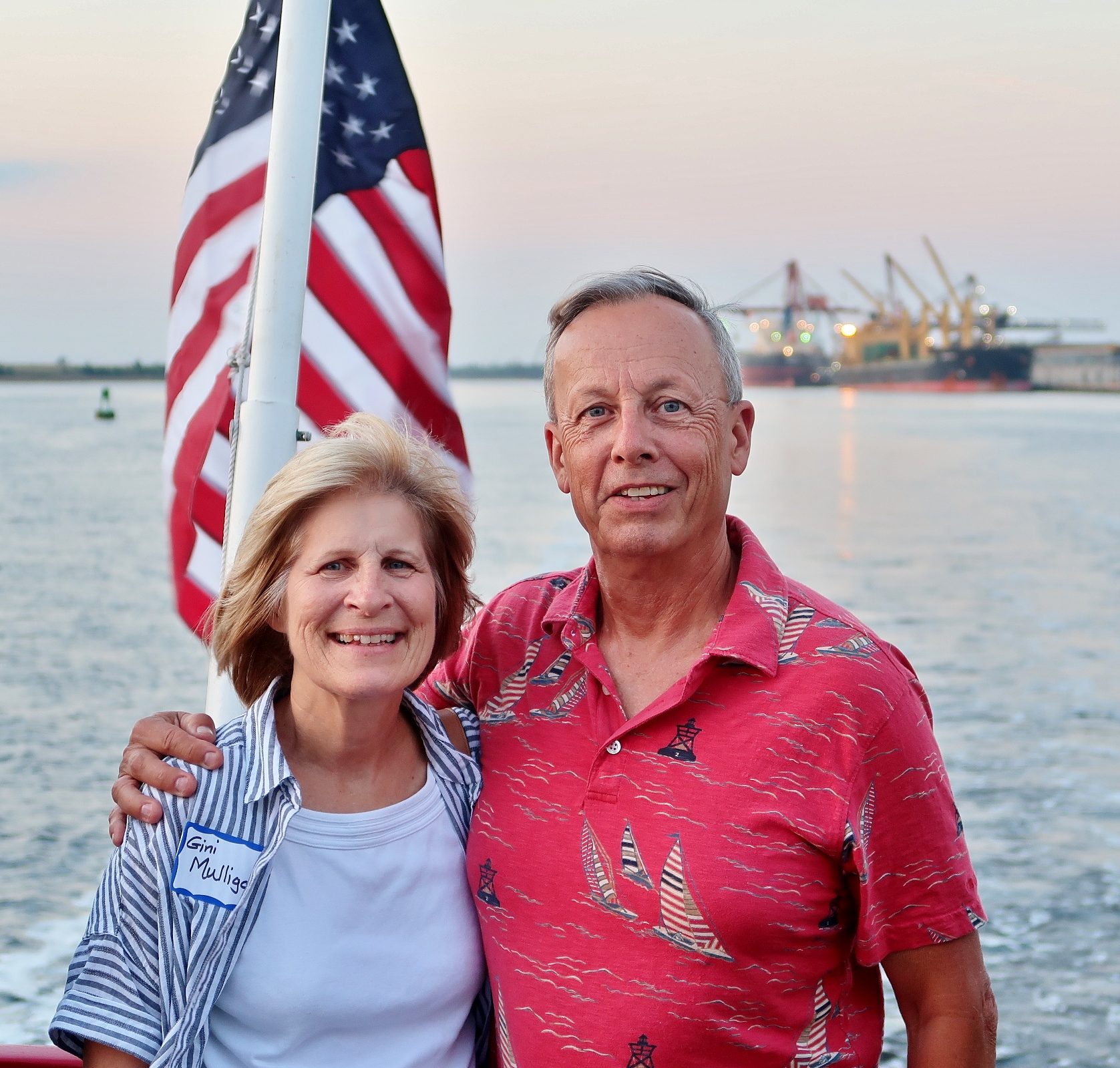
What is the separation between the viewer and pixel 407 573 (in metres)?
2.28

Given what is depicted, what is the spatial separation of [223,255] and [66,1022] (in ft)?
7.77

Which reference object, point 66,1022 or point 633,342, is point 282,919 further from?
point 633,342

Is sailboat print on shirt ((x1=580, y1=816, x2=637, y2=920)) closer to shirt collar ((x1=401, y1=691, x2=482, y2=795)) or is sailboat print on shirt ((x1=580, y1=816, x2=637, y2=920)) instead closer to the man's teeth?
shirt collar ((x1=401, y1=691, x2=482, y2=795))

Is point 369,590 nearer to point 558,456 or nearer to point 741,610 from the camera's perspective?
point 558,456

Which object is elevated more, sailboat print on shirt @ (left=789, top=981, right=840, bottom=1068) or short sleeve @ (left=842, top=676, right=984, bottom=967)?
short sleeve @ (left=842, top=676, right=984, bottom=967)

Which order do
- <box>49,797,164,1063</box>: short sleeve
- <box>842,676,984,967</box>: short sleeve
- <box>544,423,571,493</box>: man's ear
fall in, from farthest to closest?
<box>544,423,571,493</box>: man's ear
<box>842,676,984,967</box>: short sleeve
<box>49,797,164,1063</box>: short sleeve

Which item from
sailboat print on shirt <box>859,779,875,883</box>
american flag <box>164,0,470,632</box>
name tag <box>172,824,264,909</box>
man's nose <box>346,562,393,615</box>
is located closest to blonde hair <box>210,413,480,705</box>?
man's nose <box>346,562,393,615</box>

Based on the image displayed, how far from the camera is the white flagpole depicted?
308cm

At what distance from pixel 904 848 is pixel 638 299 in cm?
108

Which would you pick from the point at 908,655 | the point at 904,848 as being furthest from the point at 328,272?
the point at 908,655

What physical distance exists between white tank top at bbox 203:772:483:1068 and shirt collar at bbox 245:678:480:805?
0.33 feet

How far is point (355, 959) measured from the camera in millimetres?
2166

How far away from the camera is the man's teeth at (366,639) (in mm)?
2215

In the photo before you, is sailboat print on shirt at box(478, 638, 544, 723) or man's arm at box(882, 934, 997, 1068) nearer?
man's arm at box(882, 934, 997, 1068)
